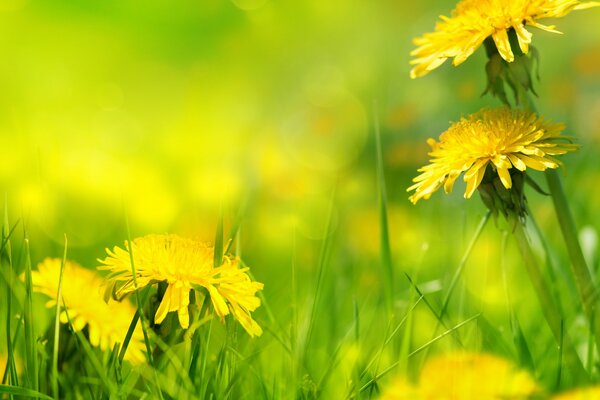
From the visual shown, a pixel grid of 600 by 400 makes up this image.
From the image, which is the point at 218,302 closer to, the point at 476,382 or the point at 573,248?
the point at 476,382

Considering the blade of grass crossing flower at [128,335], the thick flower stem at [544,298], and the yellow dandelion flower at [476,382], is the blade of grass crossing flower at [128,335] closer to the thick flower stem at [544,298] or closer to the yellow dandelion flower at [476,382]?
the yellow dandelion flower at [476,382]

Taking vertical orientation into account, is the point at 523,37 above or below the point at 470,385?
above

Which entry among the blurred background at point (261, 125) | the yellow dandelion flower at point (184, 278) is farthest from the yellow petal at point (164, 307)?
the blurred background at point (261, 125)

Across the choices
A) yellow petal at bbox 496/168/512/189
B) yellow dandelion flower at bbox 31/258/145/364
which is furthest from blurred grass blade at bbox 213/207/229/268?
yellow petal at bbox 496/168/512/189

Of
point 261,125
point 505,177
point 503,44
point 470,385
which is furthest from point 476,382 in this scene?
point 261,125

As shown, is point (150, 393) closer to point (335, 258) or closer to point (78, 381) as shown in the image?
point (78, 381)

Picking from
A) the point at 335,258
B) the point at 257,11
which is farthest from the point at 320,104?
the point at 335,258
